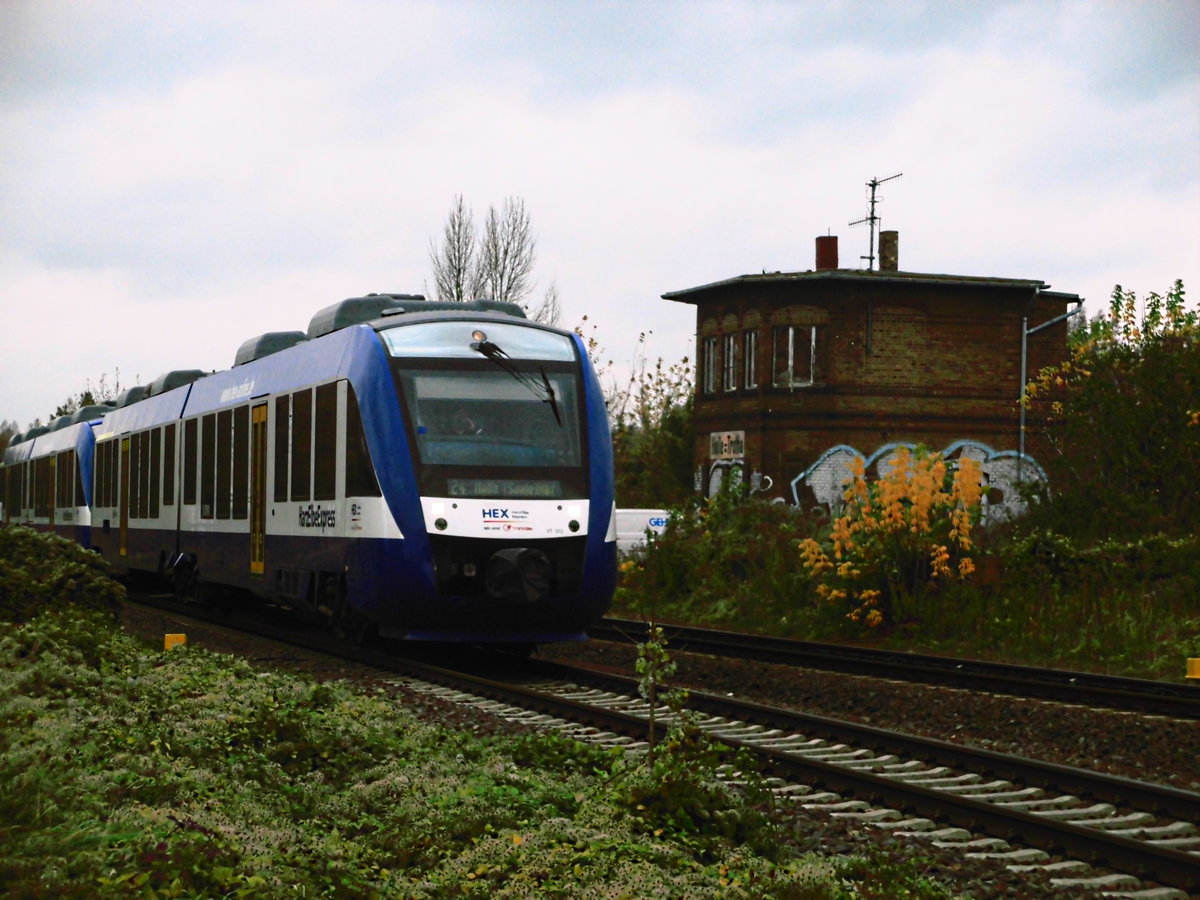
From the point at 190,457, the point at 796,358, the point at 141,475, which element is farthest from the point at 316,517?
the point at 796,358

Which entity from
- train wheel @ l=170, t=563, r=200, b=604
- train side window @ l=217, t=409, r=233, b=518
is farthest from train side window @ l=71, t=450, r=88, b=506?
train side window @ l=217, t=409, r=233, b=518

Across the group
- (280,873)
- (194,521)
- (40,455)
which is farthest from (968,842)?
(40,455)

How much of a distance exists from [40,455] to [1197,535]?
25.0 m

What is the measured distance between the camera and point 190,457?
2083cm

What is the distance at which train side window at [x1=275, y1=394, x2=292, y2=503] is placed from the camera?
1622 centimetres

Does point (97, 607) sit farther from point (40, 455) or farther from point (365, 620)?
point (40, 455)

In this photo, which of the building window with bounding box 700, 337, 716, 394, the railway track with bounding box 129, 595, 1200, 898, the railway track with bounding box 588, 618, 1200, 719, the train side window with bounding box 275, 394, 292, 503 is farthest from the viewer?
the building window with bounding box 700, 337, 716, 394

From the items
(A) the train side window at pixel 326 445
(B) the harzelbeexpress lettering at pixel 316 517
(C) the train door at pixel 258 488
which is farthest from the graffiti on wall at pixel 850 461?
(A) the train side window at pixel 326 445

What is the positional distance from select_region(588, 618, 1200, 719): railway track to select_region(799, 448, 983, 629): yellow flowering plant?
4.12 feet

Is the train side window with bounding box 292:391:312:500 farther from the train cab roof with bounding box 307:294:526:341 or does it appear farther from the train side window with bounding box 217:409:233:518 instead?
the train side window with bounding box 217:409:233:518

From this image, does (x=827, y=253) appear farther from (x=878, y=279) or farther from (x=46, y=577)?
(x=46, y=577)

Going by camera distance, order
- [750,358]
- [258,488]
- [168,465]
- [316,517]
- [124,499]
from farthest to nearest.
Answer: [750,358] → [124,499] → [168,465] → [258,488] → [316,517]

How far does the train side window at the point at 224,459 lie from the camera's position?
18781 mm

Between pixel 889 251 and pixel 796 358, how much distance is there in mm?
7812
